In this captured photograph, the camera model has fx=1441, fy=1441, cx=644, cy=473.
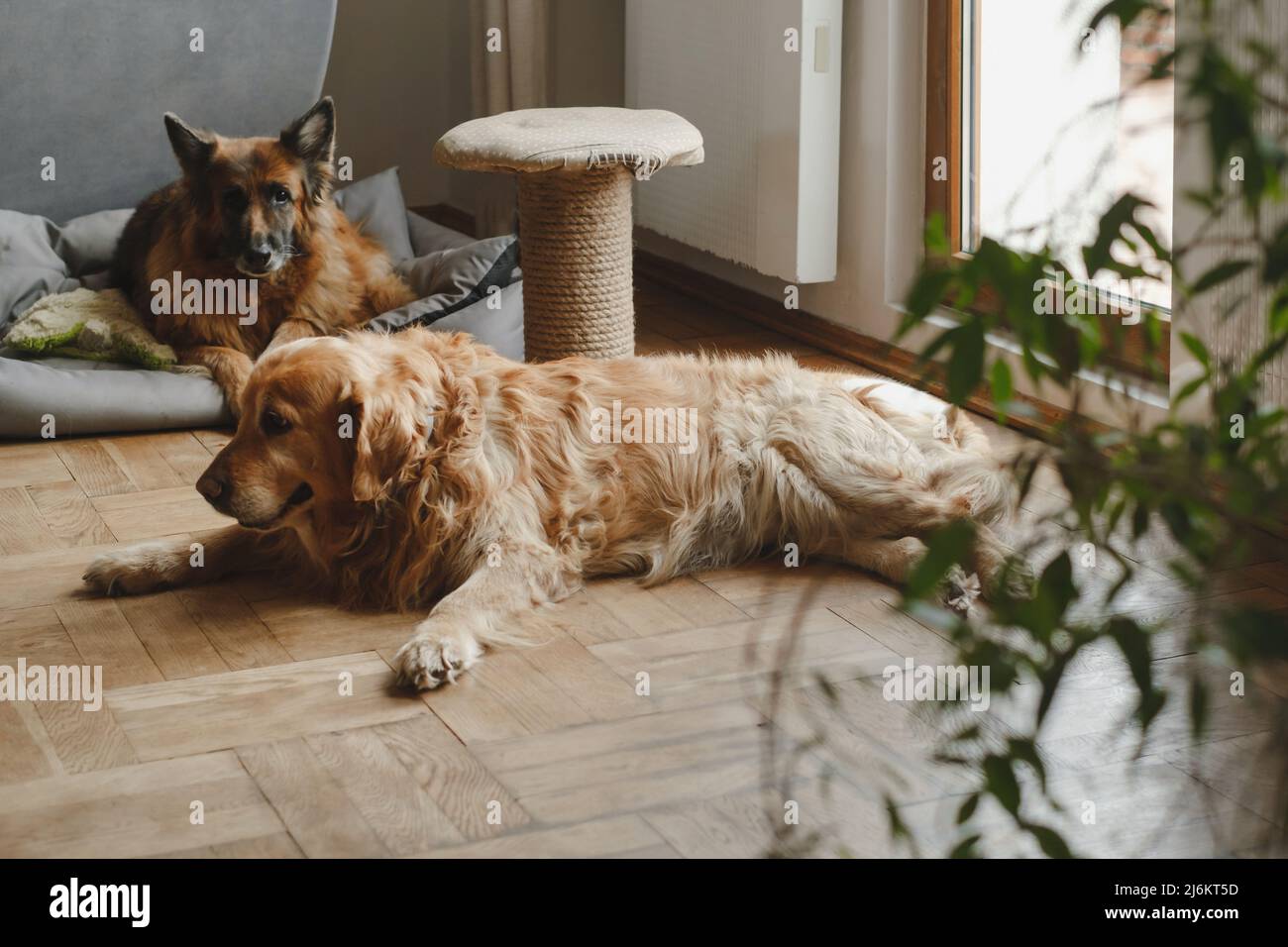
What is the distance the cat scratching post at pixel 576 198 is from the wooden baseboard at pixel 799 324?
0.67 meters

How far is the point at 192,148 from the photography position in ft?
11.9

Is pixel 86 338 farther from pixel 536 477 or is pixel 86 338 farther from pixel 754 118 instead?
pixel 754 118

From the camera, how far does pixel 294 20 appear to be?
14.3ft

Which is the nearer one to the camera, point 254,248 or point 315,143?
point 254,248

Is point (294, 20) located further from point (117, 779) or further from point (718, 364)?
point (117, 779)

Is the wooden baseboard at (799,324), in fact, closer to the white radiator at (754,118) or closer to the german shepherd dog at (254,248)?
the white radiator at (754,118)

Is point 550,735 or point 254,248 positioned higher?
point 254,248

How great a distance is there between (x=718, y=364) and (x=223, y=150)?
5.08ft

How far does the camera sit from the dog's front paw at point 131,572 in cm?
260

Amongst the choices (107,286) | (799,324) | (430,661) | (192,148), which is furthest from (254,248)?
(430,661)

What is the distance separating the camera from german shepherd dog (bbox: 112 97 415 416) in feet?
11.9

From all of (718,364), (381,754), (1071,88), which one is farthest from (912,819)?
(1071,88)

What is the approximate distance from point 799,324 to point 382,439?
6.97 ft

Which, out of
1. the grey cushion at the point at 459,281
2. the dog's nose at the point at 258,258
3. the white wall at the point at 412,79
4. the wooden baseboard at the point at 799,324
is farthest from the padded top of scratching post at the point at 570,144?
the white wall at the point at 412,79
